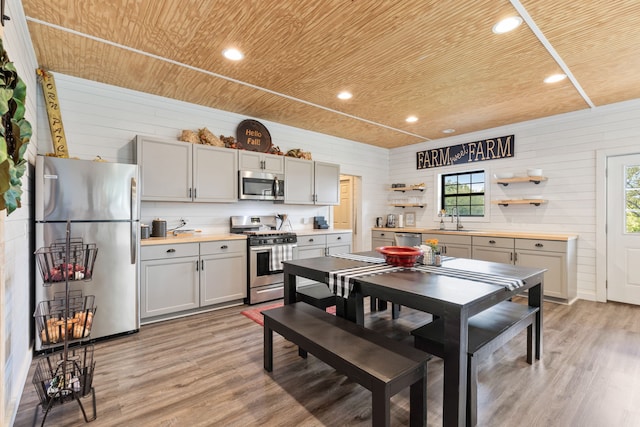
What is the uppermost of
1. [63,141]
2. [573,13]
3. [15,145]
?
[573,13]

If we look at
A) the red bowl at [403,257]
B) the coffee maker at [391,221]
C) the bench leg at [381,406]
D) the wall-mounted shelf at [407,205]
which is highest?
the wall-mounted shelf at [407,205]

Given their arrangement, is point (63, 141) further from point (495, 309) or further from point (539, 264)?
point (539, 264)

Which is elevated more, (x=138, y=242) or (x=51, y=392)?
(x=138, y=242)

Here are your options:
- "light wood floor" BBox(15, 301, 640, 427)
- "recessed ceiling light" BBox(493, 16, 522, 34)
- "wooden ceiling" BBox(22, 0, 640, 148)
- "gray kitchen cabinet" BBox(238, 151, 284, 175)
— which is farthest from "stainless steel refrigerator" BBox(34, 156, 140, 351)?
"recessed ceiling light" BBox(493, 16, 522, 34)

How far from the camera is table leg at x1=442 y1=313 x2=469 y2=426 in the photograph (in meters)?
1.53

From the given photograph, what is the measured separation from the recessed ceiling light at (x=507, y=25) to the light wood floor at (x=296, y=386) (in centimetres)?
265

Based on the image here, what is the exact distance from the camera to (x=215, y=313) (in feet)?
12.0

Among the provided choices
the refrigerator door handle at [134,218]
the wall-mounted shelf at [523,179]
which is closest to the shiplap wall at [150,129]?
the refrigerator door handle at [134,218]

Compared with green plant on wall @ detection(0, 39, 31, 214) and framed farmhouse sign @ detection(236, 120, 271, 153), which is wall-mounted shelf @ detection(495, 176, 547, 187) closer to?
framed farmhouse sign @ detection(236, 120, 271, 153)

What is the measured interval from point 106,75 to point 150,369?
2.97 metres

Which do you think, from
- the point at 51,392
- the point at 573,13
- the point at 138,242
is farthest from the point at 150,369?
the point at 573,13

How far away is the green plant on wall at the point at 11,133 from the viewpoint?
102 centimetres

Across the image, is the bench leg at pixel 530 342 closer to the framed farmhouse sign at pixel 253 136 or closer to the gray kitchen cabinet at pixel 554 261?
the gray kitchen cabinet at pixel 554 261

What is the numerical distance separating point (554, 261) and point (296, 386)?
12.5 feet
